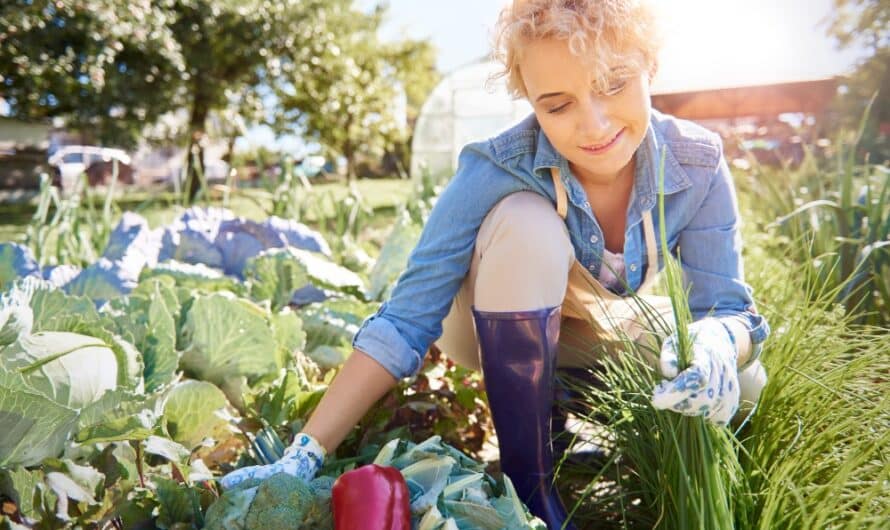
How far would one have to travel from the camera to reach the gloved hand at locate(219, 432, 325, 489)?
1125 mm

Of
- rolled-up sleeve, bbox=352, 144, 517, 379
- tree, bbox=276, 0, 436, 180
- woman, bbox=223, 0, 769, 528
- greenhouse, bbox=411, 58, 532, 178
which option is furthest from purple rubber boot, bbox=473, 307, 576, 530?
tree, bbox=276, 0, 436, 180

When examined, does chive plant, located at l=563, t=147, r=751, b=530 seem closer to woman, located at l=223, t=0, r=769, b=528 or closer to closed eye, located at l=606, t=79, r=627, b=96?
woman, located at l=223, t=0, r=769, b=528

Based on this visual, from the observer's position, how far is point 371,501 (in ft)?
3.33

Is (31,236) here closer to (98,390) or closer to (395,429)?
(98,390)

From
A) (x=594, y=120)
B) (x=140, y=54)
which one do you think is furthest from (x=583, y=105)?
(x=140, y=54)

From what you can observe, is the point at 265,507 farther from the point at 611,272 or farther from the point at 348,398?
the point at 611,272

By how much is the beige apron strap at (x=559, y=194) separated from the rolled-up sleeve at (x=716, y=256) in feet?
0.79

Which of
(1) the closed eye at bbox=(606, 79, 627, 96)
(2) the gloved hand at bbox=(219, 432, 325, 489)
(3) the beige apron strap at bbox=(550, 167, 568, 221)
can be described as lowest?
(2) the gloved hand at bbox=(219, 432, 325, 489)

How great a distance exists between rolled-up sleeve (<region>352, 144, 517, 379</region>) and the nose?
0.56 ft

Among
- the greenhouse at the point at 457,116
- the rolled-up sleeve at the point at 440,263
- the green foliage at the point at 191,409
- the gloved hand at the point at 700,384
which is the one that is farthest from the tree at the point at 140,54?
the gloved hand at the point at 700,384

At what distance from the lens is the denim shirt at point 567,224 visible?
135 centimetres

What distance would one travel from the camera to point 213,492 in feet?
3.86

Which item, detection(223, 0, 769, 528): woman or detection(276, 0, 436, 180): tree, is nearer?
detection(223, 0, 769, 528): woman

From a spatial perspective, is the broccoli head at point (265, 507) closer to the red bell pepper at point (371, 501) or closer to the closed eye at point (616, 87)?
the red bell pepper at point (371, 501)
